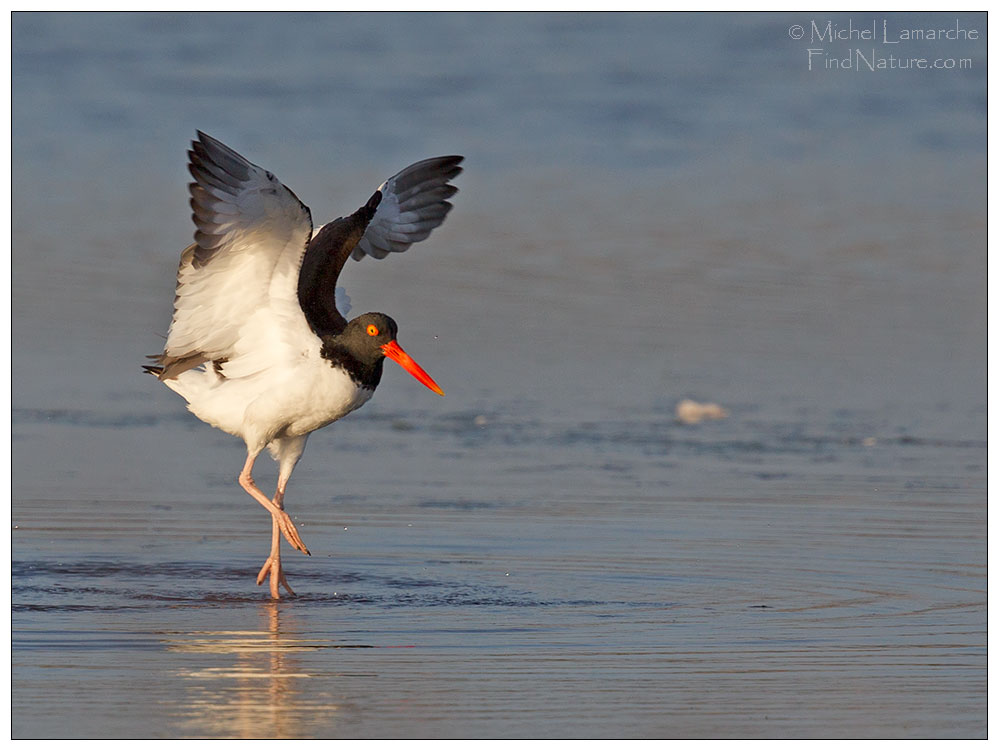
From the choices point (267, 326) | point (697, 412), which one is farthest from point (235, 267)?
point (697, 412)

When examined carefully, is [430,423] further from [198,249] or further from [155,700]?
[155,700]

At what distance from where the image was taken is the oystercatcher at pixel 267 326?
26.2 ft

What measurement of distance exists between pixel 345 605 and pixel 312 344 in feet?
4.80

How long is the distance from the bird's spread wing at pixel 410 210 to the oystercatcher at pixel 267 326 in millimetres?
602

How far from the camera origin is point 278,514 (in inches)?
331

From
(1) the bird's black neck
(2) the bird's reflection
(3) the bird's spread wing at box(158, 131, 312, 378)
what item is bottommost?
(2) the bird's reflection

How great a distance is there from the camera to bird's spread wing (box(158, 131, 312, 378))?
7.91 metres

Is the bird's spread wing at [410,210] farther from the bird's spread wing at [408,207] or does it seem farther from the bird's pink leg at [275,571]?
the bird's pink leg at [275,571]

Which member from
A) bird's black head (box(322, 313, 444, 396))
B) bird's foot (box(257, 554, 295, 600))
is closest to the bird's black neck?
bird's black head (box(322, 313, 444, 396))

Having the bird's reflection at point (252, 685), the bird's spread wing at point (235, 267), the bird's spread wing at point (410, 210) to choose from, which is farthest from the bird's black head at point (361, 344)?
the bird's reflection at point (252, 685)

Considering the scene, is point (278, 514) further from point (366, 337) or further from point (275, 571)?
point (366, 337)

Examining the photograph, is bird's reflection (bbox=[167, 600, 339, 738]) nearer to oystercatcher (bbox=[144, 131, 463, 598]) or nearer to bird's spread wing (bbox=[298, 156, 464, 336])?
oystercatcher (bbox=[144, 131, 463, 598])

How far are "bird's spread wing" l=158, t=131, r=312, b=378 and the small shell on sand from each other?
11.6ft

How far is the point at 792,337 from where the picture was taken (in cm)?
1333
